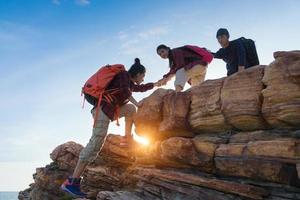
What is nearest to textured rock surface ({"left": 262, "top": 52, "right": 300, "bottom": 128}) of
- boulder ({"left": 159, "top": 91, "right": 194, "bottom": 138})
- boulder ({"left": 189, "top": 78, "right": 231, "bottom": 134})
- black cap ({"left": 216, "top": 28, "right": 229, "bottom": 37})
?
boulder ({"left": 189, "top": 78, "right": 231, "bottom": 134})

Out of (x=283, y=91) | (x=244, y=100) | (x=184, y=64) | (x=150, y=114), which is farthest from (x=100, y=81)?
(x=283, y=91)

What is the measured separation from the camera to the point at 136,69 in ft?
61.3

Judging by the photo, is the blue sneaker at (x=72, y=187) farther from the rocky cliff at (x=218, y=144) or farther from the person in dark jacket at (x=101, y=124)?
the rocky cliff at (x=218, y=144)

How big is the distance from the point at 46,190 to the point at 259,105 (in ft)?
71.4

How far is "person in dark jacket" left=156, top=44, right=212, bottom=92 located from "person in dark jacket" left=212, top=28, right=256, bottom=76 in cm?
95

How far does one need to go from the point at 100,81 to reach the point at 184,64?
195 inches

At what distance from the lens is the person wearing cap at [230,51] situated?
61.9 feet

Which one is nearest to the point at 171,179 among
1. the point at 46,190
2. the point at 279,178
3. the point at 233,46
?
the point at 279,178

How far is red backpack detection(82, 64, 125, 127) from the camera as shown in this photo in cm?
1750

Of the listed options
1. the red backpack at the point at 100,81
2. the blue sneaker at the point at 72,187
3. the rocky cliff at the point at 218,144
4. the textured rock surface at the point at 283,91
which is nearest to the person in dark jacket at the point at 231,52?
the rocky cliff at the point at 218,144

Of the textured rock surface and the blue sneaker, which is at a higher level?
the textured rock surface

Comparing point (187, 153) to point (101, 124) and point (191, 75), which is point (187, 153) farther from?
point (191, 75)

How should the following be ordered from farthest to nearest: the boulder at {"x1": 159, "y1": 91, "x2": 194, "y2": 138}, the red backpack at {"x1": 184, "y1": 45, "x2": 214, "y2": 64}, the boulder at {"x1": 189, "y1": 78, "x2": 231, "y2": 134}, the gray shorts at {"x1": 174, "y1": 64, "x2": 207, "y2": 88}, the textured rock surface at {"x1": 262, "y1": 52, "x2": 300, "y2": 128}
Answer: the red backpack at {"x1": 184, "y1": 45, "x2": 214, "y2": 64} → the gray shorts at {"x1": 174, "y1": 64, "x2": 207, "y2": 88} → the boulder at {"x1": 159, "y1": 91, "x2": 194, "y2": 138} → the boulder at {"x1": 189, "y1": 78, "x2": 231, "y2": 134} → the textured rock surface at {"x1": 262, "y1": 52, "x2": 300, "y2": 128}

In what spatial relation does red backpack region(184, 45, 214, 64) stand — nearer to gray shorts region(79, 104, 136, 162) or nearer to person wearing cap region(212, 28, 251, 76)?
person wearing cap region(212, 28, 251, 76)
